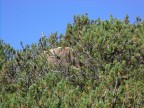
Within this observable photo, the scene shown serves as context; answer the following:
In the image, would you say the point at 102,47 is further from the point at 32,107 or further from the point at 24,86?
the point at 32,107

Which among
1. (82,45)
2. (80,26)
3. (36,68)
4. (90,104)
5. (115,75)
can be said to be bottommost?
(90,104)

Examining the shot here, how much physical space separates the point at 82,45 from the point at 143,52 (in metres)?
2.79

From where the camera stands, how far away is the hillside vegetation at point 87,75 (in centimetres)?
1027

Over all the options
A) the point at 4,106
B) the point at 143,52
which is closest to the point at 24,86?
the point at 4,106

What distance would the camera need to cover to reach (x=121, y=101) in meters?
10.3

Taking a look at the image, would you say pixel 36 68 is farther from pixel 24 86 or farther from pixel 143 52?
pixel 143 52

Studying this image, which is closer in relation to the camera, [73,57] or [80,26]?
[73,57]

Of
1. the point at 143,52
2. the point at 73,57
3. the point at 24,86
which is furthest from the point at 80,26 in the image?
the point at 24,86

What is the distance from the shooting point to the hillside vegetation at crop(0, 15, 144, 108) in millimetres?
10273

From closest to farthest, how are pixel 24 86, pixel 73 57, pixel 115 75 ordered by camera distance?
1. pixel 115 75
2. pixel 24 86
3. pixel 73 57

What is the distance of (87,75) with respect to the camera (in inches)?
576

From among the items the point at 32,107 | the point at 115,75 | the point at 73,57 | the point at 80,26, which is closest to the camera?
the point at 32,107

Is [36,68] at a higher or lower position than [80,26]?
lower

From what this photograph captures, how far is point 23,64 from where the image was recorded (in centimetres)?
1541
